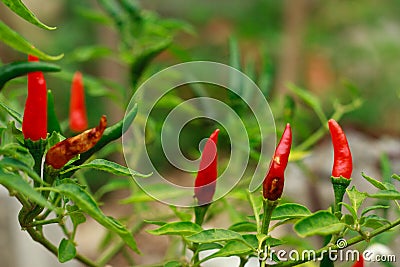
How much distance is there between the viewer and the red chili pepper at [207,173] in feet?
1.95

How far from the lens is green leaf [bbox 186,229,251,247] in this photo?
0.51 m

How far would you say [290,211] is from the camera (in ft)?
1.76

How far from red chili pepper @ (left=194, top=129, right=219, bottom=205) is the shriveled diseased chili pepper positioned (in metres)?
0.13

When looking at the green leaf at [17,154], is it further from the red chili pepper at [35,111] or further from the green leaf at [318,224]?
the green leaf at [318,224]

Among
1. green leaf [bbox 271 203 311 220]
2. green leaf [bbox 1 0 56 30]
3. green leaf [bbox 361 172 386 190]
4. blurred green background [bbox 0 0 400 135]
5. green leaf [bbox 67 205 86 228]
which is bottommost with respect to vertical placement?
green leaf [bbox 67 205 86 228]

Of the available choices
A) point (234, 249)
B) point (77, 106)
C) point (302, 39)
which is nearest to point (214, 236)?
point (234, 249)

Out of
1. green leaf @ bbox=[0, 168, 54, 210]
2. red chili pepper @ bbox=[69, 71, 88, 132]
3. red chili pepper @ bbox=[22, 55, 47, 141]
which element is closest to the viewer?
green leaf @ bbox=[0, 168, 54, 210]

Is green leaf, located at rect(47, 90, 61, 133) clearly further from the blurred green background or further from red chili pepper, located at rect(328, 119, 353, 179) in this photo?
the blurred green background

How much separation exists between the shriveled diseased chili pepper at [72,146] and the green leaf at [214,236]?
0.37ft

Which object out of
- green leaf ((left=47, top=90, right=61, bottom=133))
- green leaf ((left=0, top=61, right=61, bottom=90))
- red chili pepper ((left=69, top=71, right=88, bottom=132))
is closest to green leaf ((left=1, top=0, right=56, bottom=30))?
green leaf ((left=0, top=61, right=61, bottom=90))

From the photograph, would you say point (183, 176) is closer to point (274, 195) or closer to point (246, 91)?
point (246, 91)

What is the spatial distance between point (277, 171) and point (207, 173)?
9 centimetres

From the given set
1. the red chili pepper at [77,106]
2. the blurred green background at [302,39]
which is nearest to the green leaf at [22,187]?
the red chili pepper at [77,106]

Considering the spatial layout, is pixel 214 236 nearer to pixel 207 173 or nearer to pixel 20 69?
pixel 207 173
